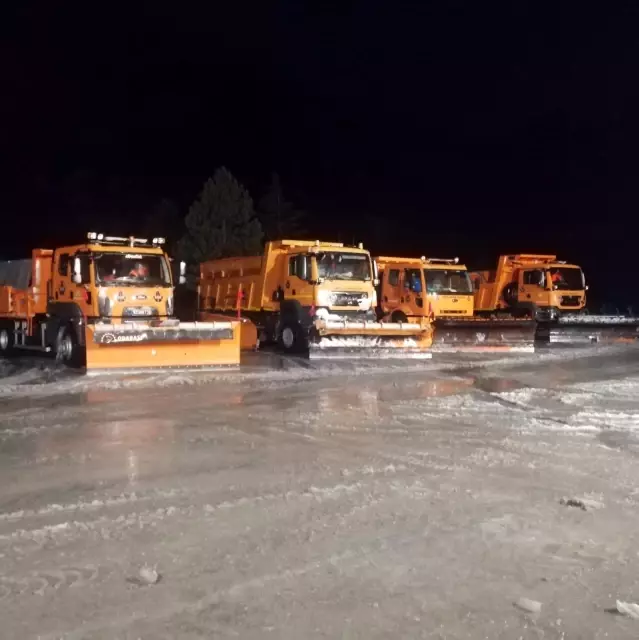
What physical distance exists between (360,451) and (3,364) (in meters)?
11.3

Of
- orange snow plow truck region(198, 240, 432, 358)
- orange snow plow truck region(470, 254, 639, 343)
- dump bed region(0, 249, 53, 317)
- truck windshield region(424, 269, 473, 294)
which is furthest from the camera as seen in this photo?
orange snow plow truck region(470, 254, 639, 343)

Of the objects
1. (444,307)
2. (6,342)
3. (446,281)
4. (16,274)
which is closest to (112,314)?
(16,274)

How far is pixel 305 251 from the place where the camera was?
19.5 m

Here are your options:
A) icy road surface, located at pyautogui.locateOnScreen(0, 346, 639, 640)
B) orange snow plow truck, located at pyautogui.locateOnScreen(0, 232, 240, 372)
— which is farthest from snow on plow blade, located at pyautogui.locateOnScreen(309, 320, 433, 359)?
icy road surface, located at pyautogui.locateOnScreen(0, 346, 639, 640)

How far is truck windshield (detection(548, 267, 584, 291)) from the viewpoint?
91.6 feet

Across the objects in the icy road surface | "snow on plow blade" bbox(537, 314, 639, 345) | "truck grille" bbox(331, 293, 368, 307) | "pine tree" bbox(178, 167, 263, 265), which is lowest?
the icy road surface

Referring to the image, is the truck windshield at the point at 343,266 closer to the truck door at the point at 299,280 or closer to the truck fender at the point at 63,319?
the truck door at the point at 299,280

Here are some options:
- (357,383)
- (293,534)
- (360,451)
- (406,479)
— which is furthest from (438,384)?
(293,534)

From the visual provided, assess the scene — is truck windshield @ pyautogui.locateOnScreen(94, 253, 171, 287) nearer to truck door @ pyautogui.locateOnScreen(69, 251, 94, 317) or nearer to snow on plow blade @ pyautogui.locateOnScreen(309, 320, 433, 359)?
truck door @ pyautogui.locateOnScreen(69, 251, 94, 317)

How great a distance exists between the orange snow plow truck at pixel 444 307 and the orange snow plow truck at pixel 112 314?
296 inches

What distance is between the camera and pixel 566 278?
28.3m

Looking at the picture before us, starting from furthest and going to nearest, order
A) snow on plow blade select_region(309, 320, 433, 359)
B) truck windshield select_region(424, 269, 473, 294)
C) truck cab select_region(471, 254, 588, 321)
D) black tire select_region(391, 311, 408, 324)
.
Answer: truck cab select_region(471, 254, 588, 321), truck windshield select_region(424, 269, 473, 294), black tire select_region(391, 311, 408, 324), snow on plow blade select_region(309, 320, 433, 359)

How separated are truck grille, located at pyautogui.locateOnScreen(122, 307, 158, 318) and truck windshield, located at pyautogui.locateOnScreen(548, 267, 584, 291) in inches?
614

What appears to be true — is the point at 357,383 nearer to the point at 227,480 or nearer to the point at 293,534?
the point at 227,480
